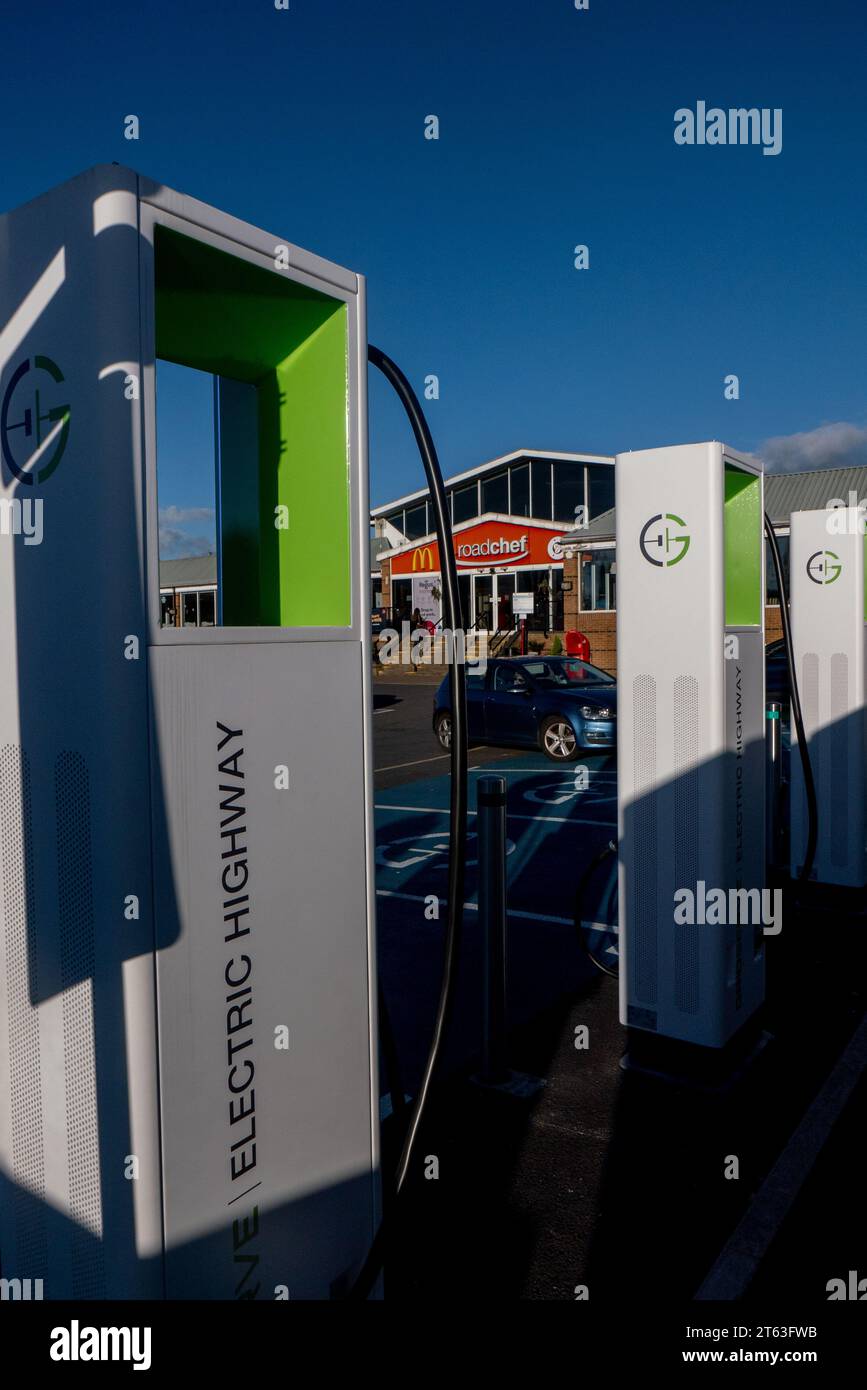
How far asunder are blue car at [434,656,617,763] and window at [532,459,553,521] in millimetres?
22218

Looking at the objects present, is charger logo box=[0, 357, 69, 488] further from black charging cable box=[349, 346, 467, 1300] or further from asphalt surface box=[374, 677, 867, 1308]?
asphalt surface box=[374, 677, 867, 1308]

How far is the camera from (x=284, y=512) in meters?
2.61

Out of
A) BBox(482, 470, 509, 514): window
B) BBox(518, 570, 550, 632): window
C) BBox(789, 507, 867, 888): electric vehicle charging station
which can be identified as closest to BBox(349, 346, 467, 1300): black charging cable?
BBox(789, 507, 867, 888): electric vehicle charging station

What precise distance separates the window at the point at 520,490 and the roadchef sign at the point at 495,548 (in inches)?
97.5

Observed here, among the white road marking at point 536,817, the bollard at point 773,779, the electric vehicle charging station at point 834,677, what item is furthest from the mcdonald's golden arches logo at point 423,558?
the electric vehicle charging station at point 834,677

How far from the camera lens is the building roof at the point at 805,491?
79.2 ft

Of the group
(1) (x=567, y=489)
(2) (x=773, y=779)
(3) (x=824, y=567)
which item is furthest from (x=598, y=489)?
(3) (x=824, y=567)

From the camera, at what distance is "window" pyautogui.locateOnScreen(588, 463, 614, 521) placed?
35.6m

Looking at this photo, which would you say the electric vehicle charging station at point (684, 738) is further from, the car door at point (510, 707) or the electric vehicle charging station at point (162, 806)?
the car door at point (510, 707)

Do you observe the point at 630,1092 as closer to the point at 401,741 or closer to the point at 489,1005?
the point at 489,1005
